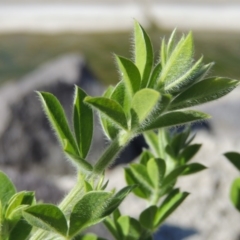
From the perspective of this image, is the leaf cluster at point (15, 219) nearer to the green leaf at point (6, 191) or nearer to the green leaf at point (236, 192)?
the green leaf at point (6, 191)

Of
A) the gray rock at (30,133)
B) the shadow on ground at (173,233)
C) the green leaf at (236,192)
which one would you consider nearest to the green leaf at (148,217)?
the green leaf at (236,192)

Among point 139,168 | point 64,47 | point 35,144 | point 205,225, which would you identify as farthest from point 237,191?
point 64,47

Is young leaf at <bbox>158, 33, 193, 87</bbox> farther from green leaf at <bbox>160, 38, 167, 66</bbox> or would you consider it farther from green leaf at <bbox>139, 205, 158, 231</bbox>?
green leaf at <bbox>139, 205, 158, 231</bbox>

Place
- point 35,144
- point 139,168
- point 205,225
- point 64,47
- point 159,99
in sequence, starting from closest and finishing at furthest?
point 159,99 < point 139,168 < point 205,225 < point 35,144 < point 64,47

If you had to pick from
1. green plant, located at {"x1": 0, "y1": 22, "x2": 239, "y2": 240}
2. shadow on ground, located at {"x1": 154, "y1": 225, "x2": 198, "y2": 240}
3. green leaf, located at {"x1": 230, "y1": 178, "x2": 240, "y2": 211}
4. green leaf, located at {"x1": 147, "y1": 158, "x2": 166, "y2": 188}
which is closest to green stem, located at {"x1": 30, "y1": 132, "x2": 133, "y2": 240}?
green plant, located at {"x1": 0, "y1": 22, "x2": 239, "y2": 240}

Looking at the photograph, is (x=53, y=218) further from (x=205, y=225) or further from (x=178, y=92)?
(x=205, y=225)

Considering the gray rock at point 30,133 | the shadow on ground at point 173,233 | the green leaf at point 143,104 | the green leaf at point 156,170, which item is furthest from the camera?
the gray rock at point 30,133
